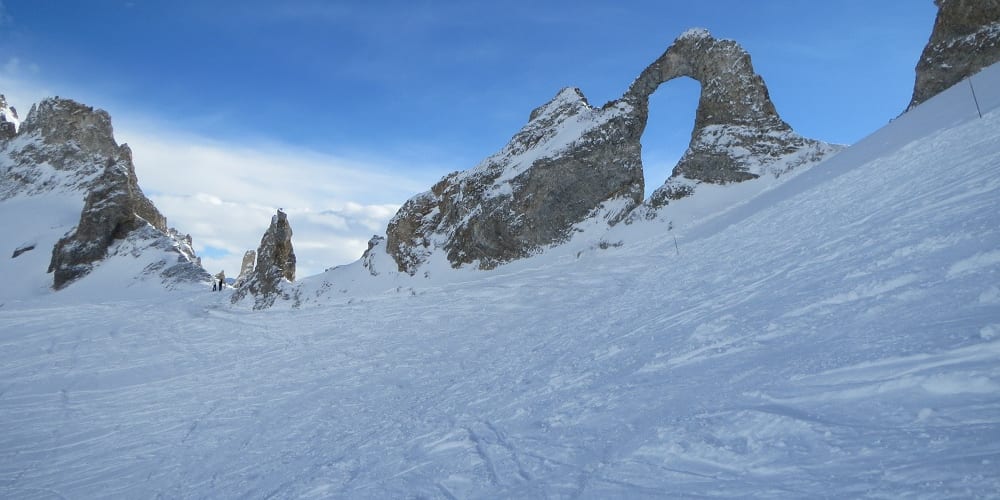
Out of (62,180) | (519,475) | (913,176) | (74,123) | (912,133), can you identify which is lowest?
(519,475)

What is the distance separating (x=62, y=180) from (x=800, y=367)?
7499cm

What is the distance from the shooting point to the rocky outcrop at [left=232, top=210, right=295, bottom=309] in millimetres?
32406

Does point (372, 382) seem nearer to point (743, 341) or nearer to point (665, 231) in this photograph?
point (743, 341)

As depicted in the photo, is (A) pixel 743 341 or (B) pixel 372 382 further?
(B) pixel 372 382

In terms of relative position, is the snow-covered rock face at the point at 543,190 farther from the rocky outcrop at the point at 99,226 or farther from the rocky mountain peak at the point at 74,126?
the rocky mountain peak at the point at 74,126

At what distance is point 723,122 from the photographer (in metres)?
26.9

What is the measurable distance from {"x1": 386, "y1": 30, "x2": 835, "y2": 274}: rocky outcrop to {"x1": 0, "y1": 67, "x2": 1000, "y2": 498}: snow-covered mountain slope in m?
7.49

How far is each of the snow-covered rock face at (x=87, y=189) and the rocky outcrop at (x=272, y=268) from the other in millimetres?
9576

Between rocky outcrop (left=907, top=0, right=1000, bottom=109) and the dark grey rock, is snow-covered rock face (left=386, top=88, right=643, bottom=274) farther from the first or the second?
rocky outcrop (left=907, top=0, right=1000, bottom=109)

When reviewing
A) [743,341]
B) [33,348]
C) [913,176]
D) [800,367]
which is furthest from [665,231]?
[33,348]

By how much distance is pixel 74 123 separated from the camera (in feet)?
201

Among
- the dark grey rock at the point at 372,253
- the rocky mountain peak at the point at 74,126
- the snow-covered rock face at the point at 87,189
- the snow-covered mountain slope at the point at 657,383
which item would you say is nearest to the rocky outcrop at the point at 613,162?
the dark grey rock at the point at 372,253

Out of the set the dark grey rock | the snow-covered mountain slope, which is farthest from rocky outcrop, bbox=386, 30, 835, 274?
the snow-covered mountain slope

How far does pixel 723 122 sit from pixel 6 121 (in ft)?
289
